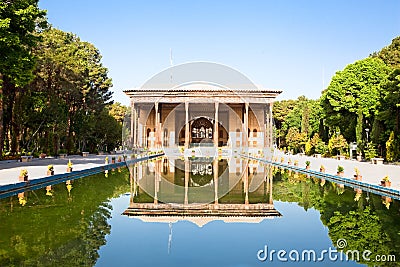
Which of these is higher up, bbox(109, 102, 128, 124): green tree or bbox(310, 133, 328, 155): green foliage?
bbox(109, 102, 128, 124): green tree

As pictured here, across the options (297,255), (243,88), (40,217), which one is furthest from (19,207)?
(243,88)

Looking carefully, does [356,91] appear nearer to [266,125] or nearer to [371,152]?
[371,152]

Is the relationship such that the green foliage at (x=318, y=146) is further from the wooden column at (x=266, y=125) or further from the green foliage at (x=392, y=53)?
the wooden column at (x=266, y=125)

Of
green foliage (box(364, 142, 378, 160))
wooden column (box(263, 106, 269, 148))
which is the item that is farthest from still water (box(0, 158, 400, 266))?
wooden column (box(263, 106, 269, 148))

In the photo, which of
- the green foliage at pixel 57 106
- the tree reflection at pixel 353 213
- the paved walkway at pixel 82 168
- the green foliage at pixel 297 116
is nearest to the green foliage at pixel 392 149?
the paved walkway at pixel 82 168

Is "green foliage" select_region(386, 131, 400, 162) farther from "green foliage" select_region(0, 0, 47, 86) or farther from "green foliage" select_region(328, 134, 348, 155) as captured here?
"green foliage" select_region(0, 0, 47, 86)

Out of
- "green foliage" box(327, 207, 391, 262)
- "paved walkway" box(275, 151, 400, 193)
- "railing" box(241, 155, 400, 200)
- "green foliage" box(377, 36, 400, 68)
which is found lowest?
"green foliage" box(327, 207, 391, 262)

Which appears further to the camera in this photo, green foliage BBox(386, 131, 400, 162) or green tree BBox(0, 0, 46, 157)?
green foliage BBox(386, 131, 400, 162)

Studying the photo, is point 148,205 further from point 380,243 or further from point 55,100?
point 55,100

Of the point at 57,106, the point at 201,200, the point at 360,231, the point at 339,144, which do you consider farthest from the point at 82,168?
the point at 339,144

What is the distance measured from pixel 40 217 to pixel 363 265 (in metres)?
5.12

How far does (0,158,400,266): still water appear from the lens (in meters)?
4.88

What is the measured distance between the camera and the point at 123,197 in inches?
393

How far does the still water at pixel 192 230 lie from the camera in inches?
192
